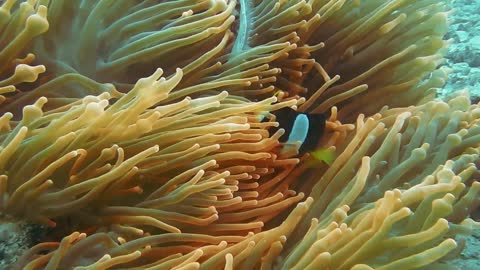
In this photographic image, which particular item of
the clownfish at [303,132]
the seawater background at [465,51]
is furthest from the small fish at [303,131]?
the seawater background at [465,51]

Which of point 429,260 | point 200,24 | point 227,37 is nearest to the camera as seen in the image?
point 429,260

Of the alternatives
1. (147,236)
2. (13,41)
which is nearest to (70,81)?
(13,41)

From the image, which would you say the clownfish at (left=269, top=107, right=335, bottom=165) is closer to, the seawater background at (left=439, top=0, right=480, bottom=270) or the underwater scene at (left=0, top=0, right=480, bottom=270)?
the underwater scene at (left=0, top=0, right=480, bottom=270)

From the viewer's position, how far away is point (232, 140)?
1382 millimetres

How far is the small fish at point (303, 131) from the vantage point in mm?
1516

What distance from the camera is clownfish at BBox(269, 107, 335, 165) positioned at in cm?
152

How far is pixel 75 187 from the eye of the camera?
3.85 feet

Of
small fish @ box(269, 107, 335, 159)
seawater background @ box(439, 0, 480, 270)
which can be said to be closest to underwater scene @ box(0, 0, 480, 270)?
small fish @ box(269, 107, 335, 159)

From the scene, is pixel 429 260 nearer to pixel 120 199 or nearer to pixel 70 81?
pixel 120 199

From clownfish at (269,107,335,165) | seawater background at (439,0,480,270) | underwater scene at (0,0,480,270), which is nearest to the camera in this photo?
underwater scene at (0,0,480,270)

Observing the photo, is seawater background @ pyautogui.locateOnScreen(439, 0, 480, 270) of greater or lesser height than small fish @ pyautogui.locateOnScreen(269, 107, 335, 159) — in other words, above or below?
below

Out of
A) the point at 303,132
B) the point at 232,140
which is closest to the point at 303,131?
the point at 303,132

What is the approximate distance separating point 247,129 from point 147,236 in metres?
0.34

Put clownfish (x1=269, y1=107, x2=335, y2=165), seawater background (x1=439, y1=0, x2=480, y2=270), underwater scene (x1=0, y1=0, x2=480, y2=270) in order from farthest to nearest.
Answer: seawater background (x1=439, y1=0, x2=480, y2=270)
clownfish (x1=269, y1=107, x2=335, y2=165)
underwater scene (x1=0, y1=0, x2=480, y2=270)
